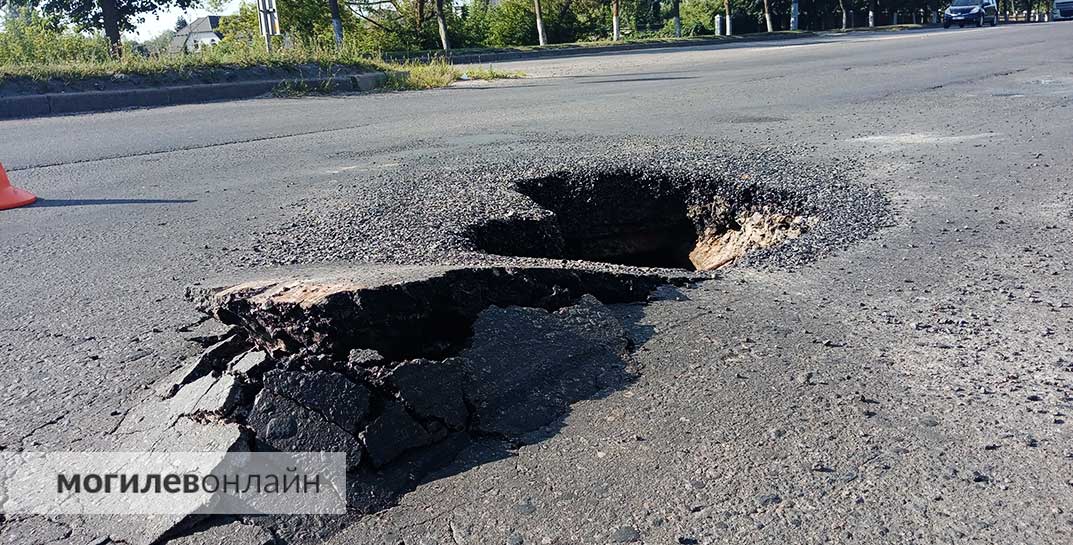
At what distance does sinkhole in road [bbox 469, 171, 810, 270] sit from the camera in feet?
17.9

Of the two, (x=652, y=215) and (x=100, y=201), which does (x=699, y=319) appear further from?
(x=100, y=201)

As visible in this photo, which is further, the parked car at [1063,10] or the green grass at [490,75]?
the parked car at [1063,10]

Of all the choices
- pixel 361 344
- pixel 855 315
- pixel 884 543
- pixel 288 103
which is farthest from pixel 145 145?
pixel 884 543

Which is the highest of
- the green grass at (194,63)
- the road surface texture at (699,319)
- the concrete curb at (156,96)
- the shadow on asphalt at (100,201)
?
the green grass at (194,63)

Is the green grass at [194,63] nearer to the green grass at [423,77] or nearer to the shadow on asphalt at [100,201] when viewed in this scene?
the green grass at [423,77]

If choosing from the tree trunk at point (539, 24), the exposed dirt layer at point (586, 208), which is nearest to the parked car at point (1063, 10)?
the tree trunk at point (539, 24)

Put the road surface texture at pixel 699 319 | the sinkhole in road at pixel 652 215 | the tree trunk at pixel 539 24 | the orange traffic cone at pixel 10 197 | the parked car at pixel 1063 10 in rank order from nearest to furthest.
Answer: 1. the road surface texture at pixel 699 319
2. the sinkhole in road at pixel 652 215
3. the orange traffic cone at pixel 10 197
4. the tree trunk at pixel 539 24
5. the parked car at pixel 1063 10

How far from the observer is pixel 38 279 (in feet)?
13.5

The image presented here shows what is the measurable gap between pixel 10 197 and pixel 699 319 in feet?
16.5

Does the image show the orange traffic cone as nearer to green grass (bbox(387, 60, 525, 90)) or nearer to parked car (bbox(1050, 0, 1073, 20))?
green grass (bbox(387, 60, 525, 90))

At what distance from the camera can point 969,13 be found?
38281 mm

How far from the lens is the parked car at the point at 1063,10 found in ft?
134

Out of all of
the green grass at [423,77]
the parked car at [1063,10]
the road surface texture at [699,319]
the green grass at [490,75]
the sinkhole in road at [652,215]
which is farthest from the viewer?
the parked car at [1063,10]

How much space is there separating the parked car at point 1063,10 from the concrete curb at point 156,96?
39591mm
